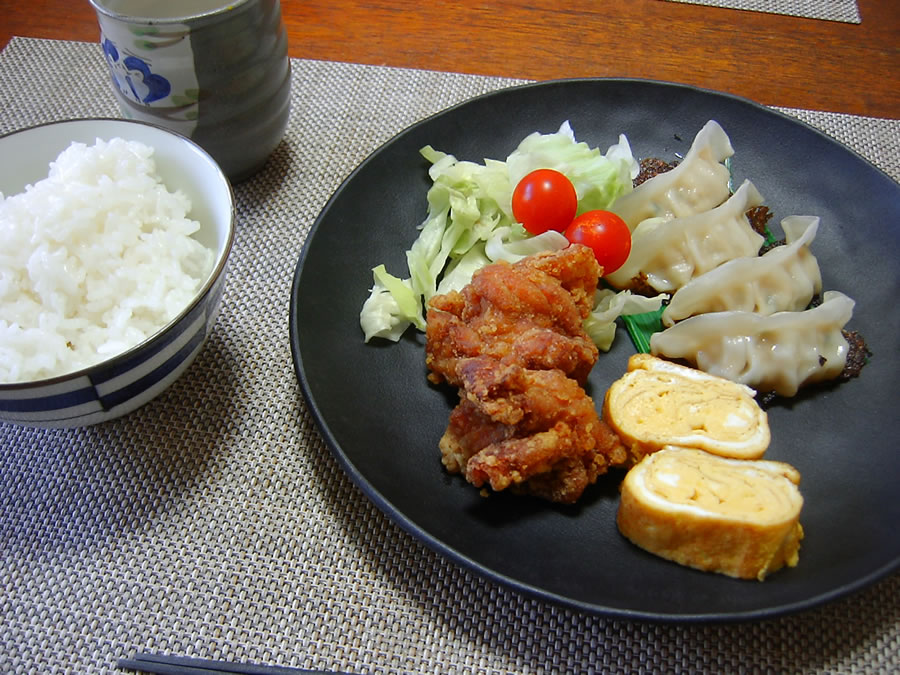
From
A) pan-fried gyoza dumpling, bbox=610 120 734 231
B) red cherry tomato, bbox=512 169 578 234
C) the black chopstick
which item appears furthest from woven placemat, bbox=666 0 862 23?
the black chopstick

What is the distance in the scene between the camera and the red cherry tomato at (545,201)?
2.78m

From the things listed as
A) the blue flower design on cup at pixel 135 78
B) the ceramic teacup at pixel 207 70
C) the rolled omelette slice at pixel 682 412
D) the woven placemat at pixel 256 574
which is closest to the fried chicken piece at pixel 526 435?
the rolled omelette slice at pixel 682 412

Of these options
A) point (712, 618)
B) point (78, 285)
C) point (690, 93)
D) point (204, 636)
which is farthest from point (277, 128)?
point (712, 618)

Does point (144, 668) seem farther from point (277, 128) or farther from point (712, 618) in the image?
point (277, 128)

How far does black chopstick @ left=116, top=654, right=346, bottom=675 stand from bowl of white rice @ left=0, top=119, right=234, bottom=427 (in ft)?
2.34

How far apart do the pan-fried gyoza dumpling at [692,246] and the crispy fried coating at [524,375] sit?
474mm

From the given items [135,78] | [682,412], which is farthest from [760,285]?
[135,78]

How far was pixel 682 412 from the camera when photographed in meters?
2.27

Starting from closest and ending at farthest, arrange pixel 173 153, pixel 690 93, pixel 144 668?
pixel 144 668
pixel 173 153
pixel 690 93

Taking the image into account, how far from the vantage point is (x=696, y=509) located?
189 cm

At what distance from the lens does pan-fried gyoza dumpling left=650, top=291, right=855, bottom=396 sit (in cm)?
241

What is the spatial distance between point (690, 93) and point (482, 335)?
1.66 metres

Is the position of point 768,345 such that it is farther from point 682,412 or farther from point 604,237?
point 604,237

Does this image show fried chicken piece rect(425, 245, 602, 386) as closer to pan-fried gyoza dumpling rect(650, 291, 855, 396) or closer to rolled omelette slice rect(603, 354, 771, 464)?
rolled omelette slice rect(603, 354, 771, 464)
